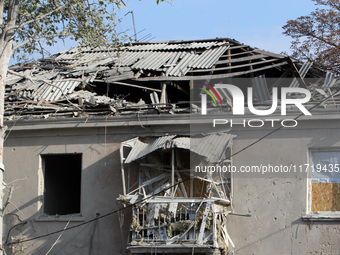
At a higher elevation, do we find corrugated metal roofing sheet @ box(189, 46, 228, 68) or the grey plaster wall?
corrugated metal roofing sheet @ box(189, 46, 228, 68)

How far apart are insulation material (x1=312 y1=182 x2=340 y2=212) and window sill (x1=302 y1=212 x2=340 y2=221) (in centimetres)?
15

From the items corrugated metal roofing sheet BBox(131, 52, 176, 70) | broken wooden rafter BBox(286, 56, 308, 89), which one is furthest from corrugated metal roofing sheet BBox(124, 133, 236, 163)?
broken wooden rafter BBox(286, 56, 308, 89)

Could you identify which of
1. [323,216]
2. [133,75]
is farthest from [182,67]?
[323,216]

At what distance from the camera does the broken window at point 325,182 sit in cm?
1026

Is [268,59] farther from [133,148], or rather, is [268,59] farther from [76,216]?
[76,216]

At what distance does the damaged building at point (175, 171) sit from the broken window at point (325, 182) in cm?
2

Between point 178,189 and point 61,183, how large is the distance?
4988 mm

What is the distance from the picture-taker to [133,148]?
1066 centimetres

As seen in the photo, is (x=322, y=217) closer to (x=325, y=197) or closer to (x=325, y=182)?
(x=325, y=197)

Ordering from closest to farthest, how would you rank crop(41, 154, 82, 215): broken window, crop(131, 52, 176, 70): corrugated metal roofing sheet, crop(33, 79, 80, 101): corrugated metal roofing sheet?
crop(33, 79, 80, 101): corrugated metal roofing sheet → crop(41, 154, 82, 215): broken window → crop(131, 52, 176, 70): corrugated metal roofing sheet

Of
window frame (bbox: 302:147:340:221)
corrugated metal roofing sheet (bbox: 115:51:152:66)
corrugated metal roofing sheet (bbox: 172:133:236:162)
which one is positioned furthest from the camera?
→ corrugated metal roofing sheet (bbox: 115:51:152:66)

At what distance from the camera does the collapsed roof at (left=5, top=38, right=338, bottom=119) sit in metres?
11.9

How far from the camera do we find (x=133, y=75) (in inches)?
516

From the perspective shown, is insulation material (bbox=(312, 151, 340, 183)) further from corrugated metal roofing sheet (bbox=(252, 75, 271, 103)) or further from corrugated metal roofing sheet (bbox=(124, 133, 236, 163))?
corrugated metal roofing sheet (bbox=(252, 75, 271, 103))
